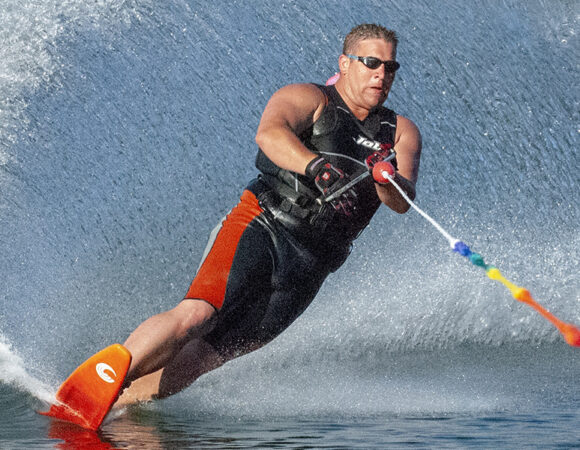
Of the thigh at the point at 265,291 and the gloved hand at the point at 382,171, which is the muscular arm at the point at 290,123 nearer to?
the gloved hand at the point at 382,171

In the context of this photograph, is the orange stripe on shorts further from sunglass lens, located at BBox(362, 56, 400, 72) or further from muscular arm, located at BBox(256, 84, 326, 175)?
sunglass lens, located at BBox(362, 56, 400, 72)

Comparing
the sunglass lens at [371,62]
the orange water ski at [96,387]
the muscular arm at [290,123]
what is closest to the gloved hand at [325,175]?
the muscular arm at [290,123]

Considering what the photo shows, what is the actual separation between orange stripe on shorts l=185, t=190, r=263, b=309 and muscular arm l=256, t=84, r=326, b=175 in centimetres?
36

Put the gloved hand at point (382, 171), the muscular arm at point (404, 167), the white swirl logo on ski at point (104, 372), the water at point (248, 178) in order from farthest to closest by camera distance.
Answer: the water at point (248, 178), the muscular arm at point (404, 167), the white swirl logo on ski at point (104, 372), the gloved hand at point (382, 171)

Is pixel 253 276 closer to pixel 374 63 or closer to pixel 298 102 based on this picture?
pixel 298 102

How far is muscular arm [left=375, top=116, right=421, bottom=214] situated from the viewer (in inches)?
148

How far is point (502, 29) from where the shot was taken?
810 centimetres

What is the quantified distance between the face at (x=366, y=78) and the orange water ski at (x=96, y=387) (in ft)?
4.35

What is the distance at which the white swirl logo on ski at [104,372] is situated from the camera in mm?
3576

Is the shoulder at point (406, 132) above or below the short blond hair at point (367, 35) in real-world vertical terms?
below

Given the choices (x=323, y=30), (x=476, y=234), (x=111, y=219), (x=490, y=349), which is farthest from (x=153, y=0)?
(x=490, y=349)

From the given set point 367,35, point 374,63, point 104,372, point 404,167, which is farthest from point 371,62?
point 104,372

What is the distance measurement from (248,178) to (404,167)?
8.80 ft

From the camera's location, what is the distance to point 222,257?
3887mm
